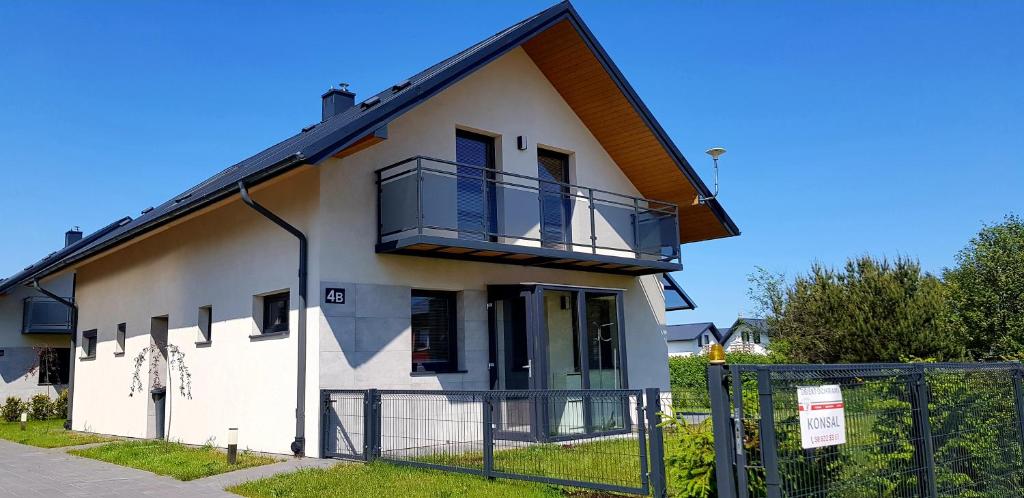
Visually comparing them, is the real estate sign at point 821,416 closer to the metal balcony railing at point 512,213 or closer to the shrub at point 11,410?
the metal balcony railing at point 512,213

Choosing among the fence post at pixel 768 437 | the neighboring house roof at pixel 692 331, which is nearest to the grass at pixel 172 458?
the fence post at pixel 768 437

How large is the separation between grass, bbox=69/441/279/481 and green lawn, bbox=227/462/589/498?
51.9 inches

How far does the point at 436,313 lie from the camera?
11.9 metres

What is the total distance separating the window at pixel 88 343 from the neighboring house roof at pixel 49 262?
5.52 ft

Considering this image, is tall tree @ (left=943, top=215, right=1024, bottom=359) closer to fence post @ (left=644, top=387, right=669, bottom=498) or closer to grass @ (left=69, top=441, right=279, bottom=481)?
fence post @ (left=644, top=387, right=669, bottom=498)

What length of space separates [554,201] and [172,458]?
280 inches

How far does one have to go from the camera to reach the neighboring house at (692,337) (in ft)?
214

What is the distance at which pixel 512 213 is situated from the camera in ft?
41.7

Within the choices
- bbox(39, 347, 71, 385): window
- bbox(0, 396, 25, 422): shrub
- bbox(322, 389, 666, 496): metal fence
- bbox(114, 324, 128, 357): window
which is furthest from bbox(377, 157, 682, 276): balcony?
bbox(39, 347, 71, 385): window

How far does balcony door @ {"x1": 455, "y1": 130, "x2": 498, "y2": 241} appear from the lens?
38.3 feet

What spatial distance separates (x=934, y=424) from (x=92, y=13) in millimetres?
11623

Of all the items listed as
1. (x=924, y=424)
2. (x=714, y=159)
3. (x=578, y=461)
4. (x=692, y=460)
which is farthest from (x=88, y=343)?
(x=924, y=424)

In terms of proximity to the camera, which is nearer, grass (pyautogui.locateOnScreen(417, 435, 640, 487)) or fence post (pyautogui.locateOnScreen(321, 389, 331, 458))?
grass (pyautogui.locateOnScreen(417, 435, 640, 487))

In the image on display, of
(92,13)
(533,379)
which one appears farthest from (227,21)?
(533,379)
